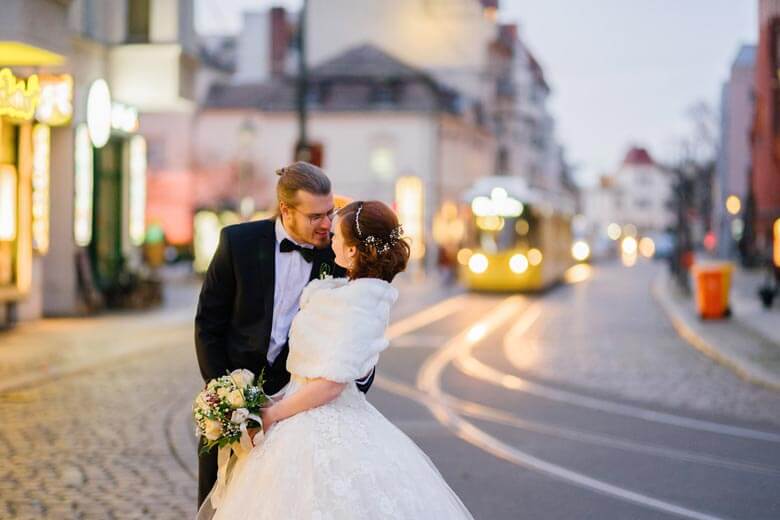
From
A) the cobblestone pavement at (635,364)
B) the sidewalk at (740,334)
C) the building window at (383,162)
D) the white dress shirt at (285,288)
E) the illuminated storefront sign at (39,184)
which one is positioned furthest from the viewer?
the building window at (383,162)

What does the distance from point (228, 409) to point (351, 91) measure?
6125 cm

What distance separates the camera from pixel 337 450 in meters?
4.50

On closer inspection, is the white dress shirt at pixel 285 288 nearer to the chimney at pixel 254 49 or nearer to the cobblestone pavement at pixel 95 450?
the cobblestone pavement at pixel 95 450

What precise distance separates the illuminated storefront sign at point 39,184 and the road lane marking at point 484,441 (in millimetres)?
7119

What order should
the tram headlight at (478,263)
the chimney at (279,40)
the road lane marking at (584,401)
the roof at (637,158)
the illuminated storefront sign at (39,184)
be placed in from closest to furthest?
1. the road lane marking at (584,401)
2. the illuminated storefront sign at (39,184)
3. the tram headlight at (478,263)
4. the chimney at (279,40)
5. the roof at (637,158)

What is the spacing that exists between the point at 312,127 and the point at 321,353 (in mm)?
60541

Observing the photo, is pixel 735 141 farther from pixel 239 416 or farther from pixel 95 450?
pixel 239 416

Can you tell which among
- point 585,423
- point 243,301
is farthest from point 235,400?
point 585,423

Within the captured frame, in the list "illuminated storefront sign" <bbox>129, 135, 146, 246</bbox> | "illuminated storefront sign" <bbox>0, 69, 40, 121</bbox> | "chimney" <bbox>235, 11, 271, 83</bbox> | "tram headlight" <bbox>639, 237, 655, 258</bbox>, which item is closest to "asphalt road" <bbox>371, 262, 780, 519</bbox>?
"illuminated storefront sign" <bbox>0, 69, 40, 121</bbox>

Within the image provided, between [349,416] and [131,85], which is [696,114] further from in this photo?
[349,416]

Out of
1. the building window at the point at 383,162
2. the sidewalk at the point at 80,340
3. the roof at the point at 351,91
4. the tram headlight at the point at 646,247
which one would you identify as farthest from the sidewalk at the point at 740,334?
the tram headlight at the point at 646,247

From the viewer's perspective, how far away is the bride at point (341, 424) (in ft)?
14.6

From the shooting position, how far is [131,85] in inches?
997

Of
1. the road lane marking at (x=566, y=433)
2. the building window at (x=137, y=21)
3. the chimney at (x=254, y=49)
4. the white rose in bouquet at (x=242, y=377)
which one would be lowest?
the road lane marking at (x=566, y=433)
